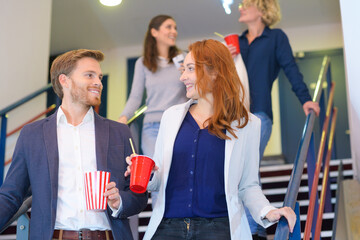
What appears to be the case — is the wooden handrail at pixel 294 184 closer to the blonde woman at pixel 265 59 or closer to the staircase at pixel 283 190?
the blonde woman at pixel 265 59

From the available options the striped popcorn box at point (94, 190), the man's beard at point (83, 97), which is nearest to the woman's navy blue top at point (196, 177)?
the striped popcorn box at point (94, 190)

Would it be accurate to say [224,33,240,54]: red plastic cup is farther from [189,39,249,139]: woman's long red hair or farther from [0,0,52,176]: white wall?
[0,0,52,176]: white wall

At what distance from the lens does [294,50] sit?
9125 mm

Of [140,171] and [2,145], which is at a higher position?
[2,145]

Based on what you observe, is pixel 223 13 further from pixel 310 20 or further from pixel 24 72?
pixel 24 72

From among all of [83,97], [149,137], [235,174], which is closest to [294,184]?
[235,174]

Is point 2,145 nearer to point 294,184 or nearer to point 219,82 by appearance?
point 219,82

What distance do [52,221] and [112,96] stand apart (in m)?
7.22

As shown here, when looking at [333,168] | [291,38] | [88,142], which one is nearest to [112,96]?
[291,38]

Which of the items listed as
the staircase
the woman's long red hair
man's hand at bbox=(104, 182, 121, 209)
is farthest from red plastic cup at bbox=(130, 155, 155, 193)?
the staircase

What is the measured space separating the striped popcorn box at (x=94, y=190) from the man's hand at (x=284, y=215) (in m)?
0.74

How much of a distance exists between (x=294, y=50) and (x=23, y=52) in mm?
4592

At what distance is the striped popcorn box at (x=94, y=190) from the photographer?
2.46m

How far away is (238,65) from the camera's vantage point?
4035 millimetres
